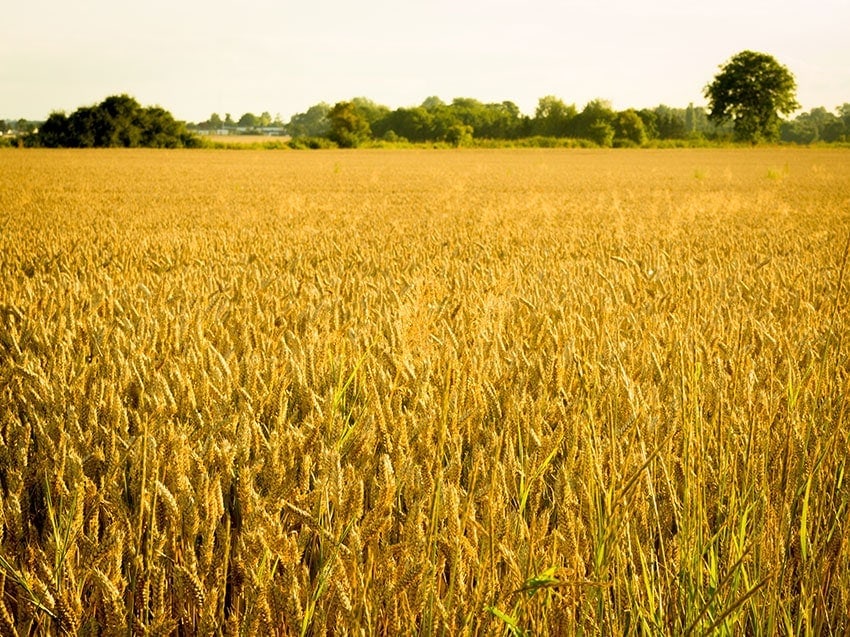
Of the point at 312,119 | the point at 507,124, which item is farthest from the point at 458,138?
the point at 312,119

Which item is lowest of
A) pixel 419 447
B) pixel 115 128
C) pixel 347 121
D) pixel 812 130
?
pixel 419 447

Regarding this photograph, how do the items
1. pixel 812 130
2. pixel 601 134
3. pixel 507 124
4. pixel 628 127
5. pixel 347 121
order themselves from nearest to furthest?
pixel 347 121, pixel 601 134, pixel 628 127, pixel 507 124, pixel 812 130

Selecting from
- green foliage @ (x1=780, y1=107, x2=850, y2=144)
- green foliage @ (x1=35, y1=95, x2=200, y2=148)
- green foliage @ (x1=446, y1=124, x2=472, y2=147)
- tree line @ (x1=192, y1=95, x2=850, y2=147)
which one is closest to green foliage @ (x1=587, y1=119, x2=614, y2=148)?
tree line @ (x1=192, y1=95, x2=850, y2=147)

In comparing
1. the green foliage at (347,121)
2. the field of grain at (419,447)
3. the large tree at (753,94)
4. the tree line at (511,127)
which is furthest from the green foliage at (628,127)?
the field of grain at (419,447)

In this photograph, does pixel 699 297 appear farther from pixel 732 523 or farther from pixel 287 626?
pixel 287 626

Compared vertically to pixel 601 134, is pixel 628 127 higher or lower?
higher

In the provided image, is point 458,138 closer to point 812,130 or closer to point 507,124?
point 507,124

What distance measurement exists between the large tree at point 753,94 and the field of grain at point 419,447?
81.8 metres

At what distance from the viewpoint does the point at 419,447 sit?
1507 mm

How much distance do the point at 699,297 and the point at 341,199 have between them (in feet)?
22.3

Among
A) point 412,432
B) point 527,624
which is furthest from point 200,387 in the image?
point 527,624

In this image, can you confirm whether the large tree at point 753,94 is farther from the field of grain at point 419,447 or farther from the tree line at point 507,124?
the field of grain at point 419,447

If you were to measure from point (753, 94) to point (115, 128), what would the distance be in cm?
6543

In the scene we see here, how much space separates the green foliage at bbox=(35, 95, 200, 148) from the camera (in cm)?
4525
